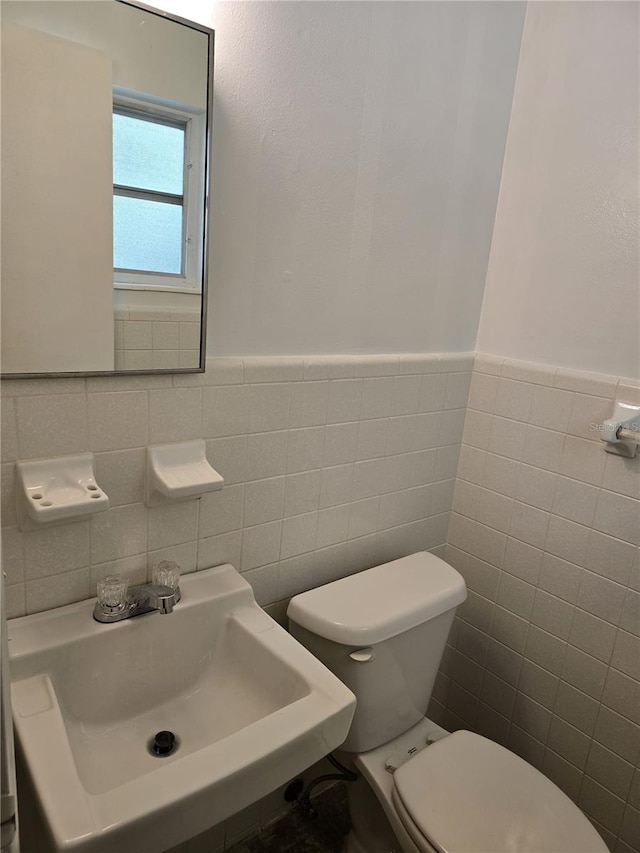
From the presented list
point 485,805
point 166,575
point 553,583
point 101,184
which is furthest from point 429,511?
point 101,184

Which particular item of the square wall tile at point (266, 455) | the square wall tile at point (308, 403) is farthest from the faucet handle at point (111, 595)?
the square wall tile at point (308, 403)

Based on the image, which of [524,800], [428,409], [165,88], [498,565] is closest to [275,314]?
[165,88]

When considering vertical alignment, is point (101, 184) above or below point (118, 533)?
above

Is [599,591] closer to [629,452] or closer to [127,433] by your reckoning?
[629,452]

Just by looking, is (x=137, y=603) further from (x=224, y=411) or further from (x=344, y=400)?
(x=344, y=400)

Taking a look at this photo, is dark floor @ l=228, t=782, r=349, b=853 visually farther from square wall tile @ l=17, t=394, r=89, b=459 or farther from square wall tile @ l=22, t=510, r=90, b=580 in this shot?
square wall tile @ l=17, t=394, r=89, b=459

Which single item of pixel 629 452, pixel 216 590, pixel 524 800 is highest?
pixel 629 452

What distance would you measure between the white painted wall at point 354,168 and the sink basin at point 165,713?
0.58 metres

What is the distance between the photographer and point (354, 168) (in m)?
1.28

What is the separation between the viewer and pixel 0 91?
0.82 m

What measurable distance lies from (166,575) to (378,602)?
1.63 ft

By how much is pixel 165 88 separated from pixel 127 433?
0.61 m

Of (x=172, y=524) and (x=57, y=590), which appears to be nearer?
(x=57, y=590)

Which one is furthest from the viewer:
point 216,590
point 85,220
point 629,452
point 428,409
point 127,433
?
point 428,409
